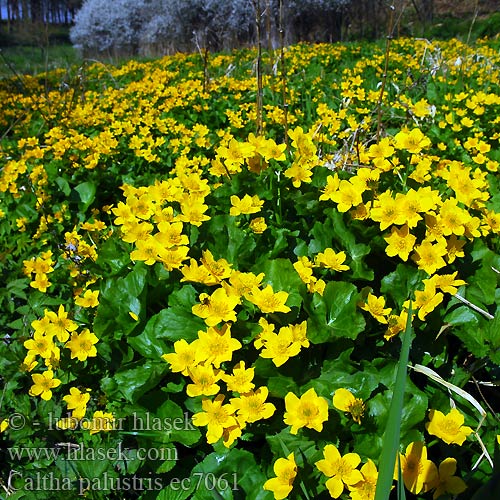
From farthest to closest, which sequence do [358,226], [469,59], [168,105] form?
1. [469,59]
2. [168,105]
3. [358,226]

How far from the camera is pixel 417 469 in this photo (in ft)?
4.18

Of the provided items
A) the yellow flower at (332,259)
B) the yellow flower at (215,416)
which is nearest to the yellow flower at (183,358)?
the yellow flower at (215,416)

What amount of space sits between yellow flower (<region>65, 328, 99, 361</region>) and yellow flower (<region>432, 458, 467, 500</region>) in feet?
3.76

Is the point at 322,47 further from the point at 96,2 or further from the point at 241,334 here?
the point at 96,2

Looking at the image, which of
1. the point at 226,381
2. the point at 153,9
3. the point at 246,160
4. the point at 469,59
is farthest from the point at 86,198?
the point at 153,9

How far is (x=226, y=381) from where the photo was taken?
1441 millimetres

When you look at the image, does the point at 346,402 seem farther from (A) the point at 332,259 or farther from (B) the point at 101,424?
(B) the point at 101,424

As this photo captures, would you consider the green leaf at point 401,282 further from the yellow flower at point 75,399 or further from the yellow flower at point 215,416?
the yellow flower at point 75,399

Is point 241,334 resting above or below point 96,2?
below

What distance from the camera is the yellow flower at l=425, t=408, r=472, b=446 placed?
1354 mm

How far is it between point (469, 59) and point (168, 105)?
4.56 metres

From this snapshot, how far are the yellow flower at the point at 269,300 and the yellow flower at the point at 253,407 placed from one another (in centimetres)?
25

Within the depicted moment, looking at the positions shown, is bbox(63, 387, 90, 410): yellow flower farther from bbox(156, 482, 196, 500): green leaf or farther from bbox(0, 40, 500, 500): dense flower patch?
bbox(156, 482, 196, 500): green leaf

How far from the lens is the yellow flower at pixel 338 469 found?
4.12ft
